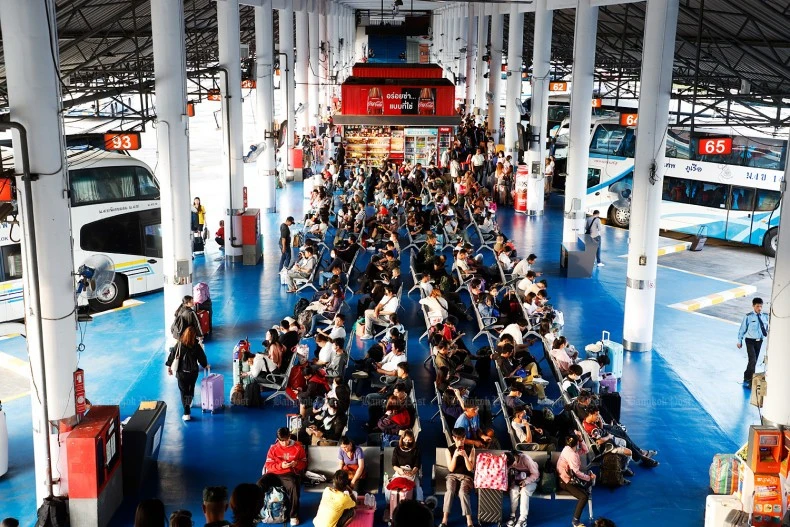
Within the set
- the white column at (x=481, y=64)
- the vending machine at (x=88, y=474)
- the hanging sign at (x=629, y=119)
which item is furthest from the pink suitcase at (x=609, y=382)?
the white column at (x=481, y=64)

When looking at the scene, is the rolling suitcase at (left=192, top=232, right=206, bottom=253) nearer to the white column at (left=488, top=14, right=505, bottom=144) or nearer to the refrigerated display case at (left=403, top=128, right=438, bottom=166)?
the refrigerated display case at (left=403, top=128, right=438, bottom=166)

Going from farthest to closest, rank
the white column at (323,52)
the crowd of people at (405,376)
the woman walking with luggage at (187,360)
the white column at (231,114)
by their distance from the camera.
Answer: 1. the white column at (323,52)
2. the white column at (231,114)
3. the woman walking with luggage at (187,360)
4. the crowd of people at (405,376)

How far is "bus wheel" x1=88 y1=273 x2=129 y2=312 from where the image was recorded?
745 inches

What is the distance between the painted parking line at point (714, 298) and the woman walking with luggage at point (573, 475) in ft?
31.4

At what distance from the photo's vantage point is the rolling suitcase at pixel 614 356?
14.8 meters

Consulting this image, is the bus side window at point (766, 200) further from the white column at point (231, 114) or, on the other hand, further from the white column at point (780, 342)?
the white column at point (780, 342)

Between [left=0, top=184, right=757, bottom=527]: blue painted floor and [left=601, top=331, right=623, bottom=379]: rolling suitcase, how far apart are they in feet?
→ 1.12

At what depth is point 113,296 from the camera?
19.2 meters

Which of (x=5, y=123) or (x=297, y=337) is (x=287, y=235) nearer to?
(x=297, y=337)

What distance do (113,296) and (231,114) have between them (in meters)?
5.63

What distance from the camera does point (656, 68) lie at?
15070 millimetres

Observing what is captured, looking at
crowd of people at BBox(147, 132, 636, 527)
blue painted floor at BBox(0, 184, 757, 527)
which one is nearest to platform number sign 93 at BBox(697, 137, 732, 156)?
blue painted floor at BBox(0, 184, 757, 527)

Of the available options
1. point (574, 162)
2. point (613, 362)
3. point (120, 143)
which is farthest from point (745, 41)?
point (120, 143)

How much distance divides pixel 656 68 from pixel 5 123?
10.6 metres
